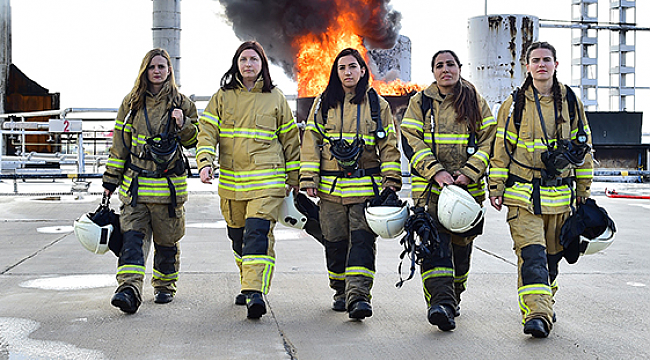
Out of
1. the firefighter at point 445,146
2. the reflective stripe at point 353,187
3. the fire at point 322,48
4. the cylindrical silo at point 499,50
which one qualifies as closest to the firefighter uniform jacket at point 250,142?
the reflective stripe at point 353,187

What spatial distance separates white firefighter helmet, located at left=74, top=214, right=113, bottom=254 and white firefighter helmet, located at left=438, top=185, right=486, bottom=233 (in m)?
2.36

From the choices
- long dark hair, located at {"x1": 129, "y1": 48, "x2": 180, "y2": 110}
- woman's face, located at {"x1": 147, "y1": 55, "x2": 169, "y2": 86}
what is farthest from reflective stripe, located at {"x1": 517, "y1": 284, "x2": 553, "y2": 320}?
woman's face, located at {"x1": 147, "y1": 55, "x2": 169, "y2": 86}

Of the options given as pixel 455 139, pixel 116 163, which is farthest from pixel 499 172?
pixel 116 163

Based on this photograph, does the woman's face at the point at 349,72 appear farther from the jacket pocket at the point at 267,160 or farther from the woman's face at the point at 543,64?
the woman's face at the point at 543,64

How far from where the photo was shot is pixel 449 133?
4.79 m

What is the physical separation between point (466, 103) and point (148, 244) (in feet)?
8.29

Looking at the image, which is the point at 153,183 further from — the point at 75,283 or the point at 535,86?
the point at 535,86

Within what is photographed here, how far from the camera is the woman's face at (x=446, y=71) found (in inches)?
189

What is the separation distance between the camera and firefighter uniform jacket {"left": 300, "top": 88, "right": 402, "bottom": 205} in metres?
4.91

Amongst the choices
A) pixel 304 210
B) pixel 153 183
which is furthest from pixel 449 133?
pixel 153 183

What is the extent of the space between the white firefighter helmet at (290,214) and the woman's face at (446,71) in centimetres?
133

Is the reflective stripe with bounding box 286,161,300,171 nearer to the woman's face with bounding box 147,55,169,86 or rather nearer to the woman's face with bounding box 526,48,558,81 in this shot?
the woman's face with bounding box 147,55,169,86

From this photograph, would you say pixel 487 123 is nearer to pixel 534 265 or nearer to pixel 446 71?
pixel 446 71

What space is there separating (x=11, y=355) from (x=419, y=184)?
2.67 m
